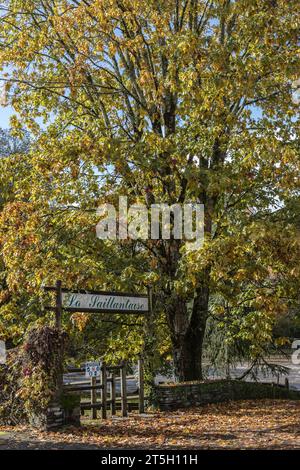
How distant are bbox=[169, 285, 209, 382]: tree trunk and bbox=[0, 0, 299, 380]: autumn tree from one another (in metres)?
0.03

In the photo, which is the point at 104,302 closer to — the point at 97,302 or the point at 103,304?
the point at 103,304

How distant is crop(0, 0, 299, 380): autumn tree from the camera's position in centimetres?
1251

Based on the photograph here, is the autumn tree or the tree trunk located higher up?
the autumn tree

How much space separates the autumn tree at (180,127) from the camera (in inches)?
492

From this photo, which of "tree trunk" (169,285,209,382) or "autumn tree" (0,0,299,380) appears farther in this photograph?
"tree trunk" (169,285,209,382)

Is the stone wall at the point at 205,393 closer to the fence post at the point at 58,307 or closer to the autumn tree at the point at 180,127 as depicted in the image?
the autumn tree at the point at 180,127

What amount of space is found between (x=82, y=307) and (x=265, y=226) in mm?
4036

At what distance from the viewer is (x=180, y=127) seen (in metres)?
15.1

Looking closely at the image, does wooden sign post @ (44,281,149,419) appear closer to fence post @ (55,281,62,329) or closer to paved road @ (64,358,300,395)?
fence post @ (55,281,62,329)

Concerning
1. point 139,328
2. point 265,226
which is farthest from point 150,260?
point 265,226

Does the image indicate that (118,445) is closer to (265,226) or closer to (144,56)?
(265,226)

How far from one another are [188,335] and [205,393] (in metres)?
1.85

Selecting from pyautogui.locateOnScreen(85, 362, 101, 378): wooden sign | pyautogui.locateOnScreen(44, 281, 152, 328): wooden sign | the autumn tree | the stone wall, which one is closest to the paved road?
the stone wall

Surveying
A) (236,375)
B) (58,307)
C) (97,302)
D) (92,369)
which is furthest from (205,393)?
(236,375)
